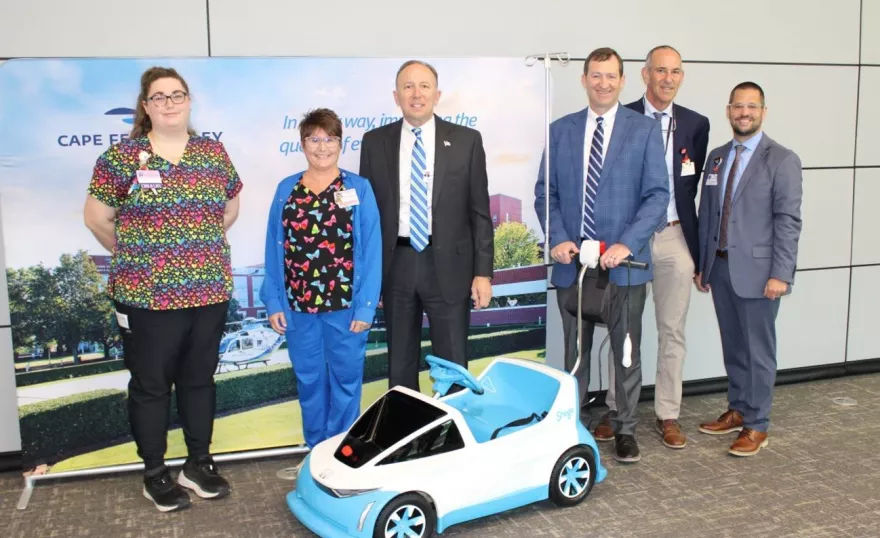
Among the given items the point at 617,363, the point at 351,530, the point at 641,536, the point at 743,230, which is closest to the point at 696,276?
the point at 743,230

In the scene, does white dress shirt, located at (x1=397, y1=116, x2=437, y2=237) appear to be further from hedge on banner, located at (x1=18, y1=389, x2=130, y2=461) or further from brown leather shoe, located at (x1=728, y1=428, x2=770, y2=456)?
brown leather shoe, located at (x1=728, y1=428, x2=770, y2=456)

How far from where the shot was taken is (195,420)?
11.2 feet

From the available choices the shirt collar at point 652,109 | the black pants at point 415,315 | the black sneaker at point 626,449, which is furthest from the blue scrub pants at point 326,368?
the shirt collar at point 652,109

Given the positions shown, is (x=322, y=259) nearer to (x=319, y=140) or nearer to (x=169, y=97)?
(x=319, y=140)

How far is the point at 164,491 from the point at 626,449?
2008mm

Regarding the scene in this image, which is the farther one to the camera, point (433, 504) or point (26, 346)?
point (26, 346)

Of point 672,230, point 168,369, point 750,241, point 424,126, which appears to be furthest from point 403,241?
point 750,241

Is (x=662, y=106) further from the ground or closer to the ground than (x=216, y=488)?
further from the ground

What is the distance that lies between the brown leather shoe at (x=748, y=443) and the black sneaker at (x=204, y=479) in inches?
90.9

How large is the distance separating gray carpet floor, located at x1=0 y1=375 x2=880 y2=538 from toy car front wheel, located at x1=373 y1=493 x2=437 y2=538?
0.21 metres

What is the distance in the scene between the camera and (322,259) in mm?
3383

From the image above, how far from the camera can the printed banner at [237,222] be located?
3395 mm

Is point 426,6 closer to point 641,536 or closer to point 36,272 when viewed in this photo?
point 36,272

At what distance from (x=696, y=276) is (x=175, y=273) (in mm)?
2485
